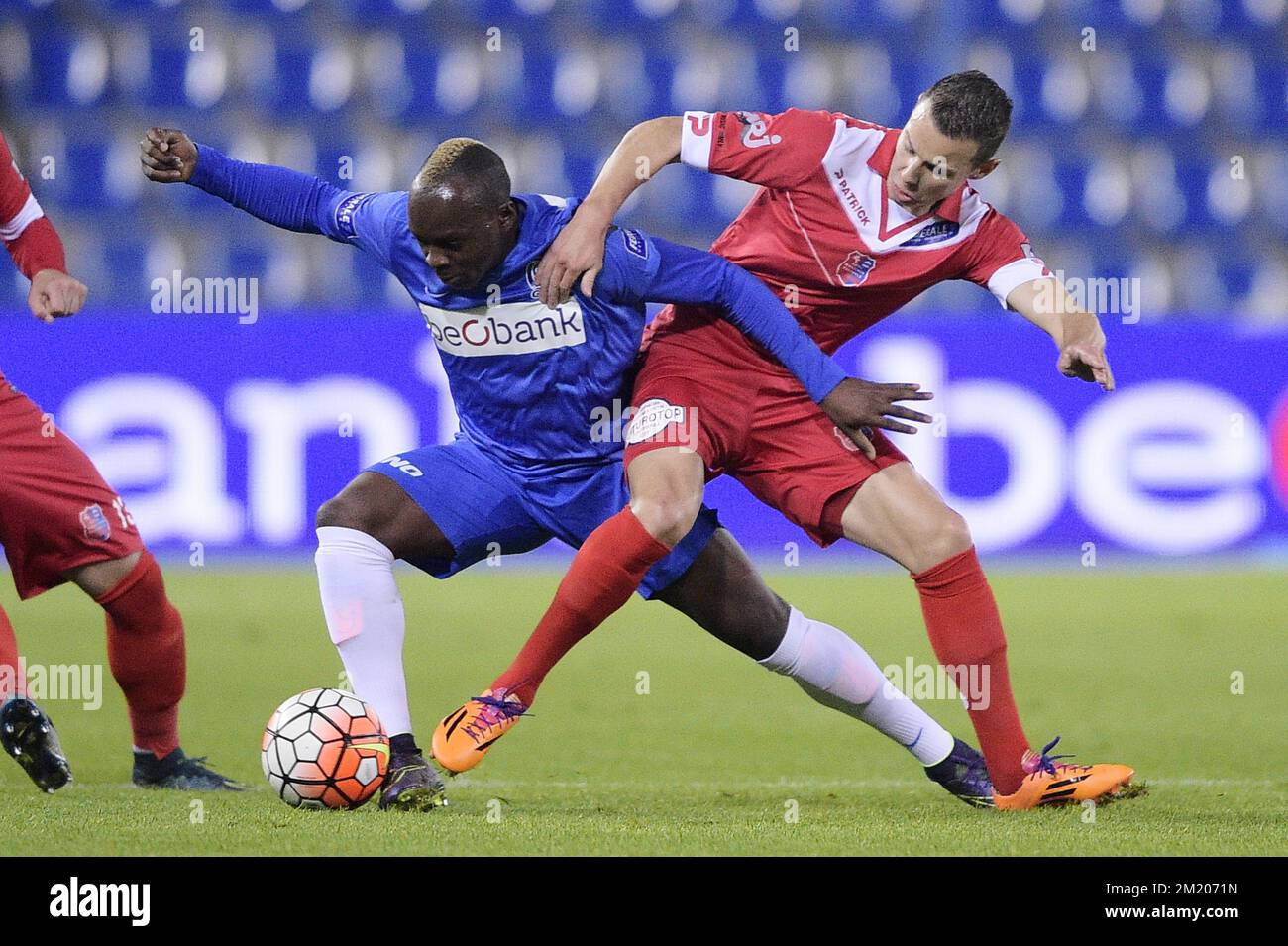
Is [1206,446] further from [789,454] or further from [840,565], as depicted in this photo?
[789,454]

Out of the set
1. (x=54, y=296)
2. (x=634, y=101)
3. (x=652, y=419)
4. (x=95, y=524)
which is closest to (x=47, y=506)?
(x=95, y=524)

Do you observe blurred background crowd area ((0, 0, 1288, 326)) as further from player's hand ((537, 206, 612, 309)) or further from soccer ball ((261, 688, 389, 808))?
soccer ball ((261, 688, 389, 808))

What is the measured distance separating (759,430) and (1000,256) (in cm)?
72

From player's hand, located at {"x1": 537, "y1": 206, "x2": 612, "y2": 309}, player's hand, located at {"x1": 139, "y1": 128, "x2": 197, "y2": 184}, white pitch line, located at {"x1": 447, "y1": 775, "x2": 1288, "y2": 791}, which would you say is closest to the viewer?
player's hand, located at {"x1": 537, "y1": 206, "x2": 612, "y2": 309}

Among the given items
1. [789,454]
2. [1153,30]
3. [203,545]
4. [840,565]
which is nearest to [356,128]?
[203,545]

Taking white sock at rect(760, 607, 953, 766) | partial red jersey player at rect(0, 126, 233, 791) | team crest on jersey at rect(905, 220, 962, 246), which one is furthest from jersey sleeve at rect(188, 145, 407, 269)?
white sock at rect(760, 607, 953, 766)

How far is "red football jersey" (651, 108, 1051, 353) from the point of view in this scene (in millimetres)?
4254

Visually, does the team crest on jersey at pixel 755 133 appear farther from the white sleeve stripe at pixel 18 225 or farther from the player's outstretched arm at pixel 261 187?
the white sleeve stripe at pixel 18 225

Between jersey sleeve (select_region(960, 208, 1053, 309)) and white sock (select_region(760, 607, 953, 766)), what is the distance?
927 millimetres

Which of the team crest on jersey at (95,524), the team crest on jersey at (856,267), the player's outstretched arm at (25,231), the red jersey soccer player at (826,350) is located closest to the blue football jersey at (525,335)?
the red jersey soccer player at (826,350)

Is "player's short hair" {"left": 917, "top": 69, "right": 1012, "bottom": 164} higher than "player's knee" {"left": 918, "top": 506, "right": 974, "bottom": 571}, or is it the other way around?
"player's short hair" {"left": 917, "top": 69, "right": 1012, "bottom": 164}

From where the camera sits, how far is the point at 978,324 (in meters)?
9.54

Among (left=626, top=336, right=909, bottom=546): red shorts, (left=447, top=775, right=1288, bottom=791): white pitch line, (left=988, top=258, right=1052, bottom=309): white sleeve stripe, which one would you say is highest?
(left=988, top=258, right=1052, bottom=309): white sleeve stripe

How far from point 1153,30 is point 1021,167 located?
1.43m
